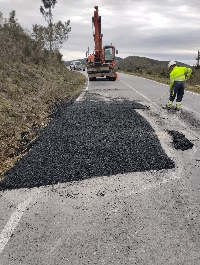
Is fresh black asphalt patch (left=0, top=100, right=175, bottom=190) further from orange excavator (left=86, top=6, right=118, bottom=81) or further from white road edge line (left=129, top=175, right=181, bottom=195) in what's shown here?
orange excavator (left=86, top=6, right=118, bottom=81)

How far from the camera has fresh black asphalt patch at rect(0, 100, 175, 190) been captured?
4418 millimetres

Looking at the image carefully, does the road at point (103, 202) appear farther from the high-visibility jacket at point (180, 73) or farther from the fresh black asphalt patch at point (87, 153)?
the high-visibility jacket at point (180, 73)

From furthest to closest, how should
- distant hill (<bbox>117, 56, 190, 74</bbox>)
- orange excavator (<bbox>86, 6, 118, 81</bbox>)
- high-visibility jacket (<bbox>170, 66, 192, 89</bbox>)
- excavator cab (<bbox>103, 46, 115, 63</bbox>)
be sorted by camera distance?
distant hill (<bbox>117, 56, 190, 74</bbox>) → excavator cab (<bbox>103, 46, 115, 63</bbox>) → orange excavator (<bbox>86, 6, 118, 81</bbox>) → high-visibility jacket (<bbox>170, 66, 192, 89</bbox>)

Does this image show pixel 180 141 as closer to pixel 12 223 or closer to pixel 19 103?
pixel 12 223

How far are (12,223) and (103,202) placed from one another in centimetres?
119

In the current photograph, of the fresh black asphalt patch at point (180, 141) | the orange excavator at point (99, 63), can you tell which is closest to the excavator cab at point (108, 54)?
the orange excavator at point (99, 63)

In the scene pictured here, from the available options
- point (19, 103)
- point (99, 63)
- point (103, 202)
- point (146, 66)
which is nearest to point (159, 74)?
point (99, 63)

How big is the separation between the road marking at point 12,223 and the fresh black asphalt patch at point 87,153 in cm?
51

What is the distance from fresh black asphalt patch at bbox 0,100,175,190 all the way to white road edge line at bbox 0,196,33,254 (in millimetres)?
514

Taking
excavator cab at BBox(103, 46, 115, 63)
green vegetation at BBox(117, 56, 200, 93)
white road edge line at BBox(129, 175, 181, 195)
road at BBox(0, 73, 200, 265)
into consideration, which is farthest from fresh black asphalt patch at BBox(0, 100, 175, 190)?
excavator cab at BBox(103, 46, 115, 63)

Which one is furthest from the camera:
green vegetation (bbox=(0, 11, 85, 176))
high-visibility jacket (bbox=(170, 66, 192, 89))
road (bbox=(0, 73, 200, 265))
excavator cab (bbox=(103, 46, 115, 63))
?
excavator cab (bbox=(103, 46, 115, 63))

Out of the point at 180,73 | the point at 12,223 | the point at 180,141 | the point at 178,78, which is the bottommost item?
the point at 12,223

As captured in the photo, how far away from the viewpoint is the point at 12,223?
3.20 m

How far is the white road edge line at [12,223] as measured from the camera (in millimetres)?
2896
